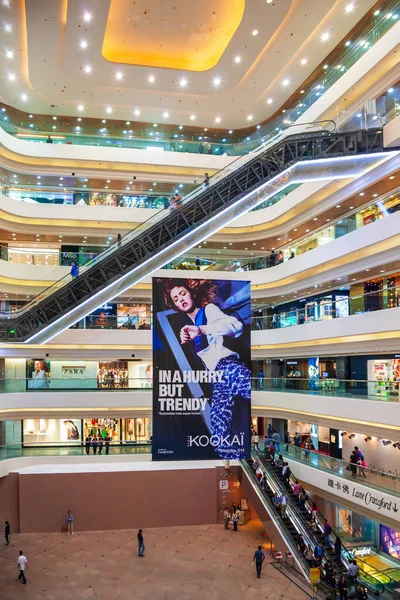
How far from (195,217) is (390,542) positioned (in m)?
13.9

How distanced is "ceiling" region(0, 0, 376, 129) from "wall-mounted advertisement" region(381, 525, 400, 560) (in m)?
18.6

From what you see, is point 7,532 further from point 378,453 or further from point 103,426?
point 378,453

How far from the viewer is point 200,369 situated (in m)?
18.2

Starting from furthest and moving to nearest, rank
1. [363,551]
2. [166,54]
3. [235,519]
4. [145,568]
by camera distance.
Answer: [166,54] < [235,519] < [363,551] < [145,568]

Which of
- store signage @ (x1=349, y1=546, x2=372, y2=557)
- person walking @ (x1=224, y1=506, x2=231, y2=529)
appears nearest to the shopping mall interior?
person walking @ (x1=224, y1=506, x2=231, y2=529)

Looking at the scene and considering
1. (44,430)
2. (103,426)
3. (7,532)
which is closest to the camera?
(7,532)

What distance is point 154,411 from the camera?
57.7 feet

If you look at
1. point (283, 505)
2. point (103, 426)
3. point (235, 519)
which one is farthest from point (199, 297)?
point (103, 426)

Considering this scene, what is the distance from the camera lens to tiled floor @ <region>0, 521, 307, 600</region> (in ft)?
51.4

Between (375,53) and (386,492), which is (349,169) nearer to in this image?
(375,53)

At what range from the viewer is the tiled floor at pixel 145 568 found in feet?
51.4

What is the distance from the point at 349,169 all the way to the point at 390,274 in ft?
22.9

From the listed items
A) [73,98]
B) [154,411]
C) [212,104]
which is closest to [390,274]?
[154,411]

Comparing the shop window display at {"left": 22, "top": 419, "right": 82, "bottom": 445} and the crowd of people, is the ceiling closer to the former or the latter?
the shop window display at {"left": 22, "top": 419, "right": 82, "bottom": 445}
